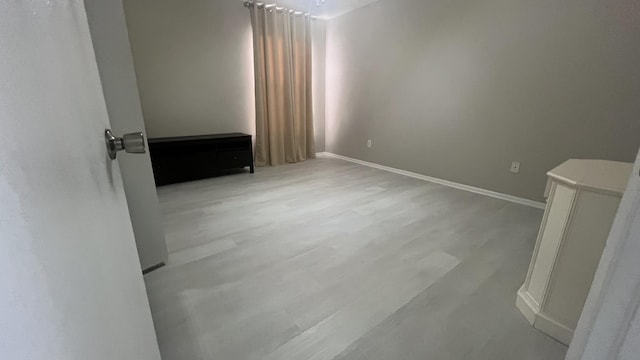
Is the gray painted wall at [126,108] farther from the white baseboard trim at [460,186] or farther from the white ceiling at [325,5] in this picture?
the white baseboard trim at [460,186]

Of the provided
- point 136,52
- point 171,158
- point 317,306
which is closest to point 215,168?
point 171,158

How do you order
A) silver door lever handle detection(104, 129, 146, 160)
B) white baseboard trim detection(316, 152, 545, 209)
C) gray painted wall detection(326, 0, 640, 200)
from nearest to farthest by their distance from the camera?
silver door lever handle detection(104, 129, 146, 160), gray painted wall detection(326, 0, 640, 200), white baseboard trim detection(316, 152, 545, 209)

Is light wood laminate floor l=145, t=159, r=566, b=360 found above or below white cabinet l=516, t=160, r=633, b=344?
below

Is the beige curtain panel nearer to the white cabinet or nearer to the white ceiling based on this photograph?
the white ceiling

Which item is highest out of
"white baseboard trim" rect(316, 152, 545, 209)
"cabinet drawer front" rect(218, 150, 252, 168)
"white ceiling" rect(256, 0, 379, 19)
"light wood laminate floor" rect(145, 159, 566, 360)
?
"white ceiling" rect(256, 0, 379, 19)

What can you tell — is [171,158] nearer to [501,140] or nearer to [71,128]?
[71,128]

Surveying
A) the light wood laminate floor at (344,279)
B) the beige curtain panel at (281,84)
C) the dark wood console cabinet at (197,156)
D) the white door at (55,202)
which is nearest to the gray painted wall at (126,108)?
the light wood laminate floor at (344,279)

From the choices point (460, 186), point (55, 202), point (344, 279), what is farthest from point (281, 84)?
point (55, 202)

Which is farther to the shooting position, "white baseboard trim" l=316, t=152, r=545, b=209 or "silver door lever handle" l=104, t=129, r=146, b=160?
"white baseboard trim" l=316, t=152, r=545, b=209

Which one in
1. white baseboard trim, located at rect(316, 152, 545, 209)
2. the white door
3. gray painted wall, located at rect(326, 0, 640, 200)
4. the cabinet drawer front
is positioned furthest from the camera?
the cabinet drawer front

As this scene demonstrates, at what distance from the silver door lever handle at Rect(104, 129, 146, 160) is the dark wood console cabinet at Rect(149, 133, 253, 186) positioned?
9.36ft

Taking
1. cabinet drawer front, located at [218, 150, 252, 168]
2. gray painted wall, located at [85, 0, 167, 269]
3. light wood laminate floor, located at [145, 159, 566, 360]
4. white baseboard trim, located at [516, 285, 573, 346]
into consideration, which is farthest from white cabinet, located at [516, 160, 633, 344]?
cabinet drawer front, located at [218, 150, 252, 168]

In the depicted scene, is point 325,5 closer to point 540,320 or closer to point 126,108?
point 126,108

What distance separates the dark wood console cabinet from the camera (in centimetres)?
312
